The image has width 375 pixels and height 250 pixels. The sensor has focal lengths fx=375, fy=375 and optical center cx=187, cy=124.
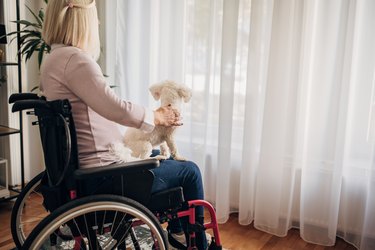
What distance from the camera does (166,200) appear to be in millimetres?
1417

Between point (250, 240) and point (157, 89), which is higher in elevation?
point (157, 89)

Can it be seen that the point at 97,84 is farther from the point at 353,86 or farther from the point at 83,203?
the point at 353,86

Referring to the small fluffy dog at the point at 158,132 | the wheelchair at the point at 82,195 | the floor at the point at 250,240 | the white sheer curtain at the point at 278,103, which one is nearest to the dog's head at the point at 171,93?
the small fluffy dog at the point at 158,132

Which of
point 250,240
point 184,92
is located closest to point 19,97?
point 184,92

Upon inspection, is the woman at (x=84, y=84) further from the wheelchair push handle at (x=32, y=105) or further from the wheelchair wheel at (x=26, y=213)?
the wheelchair wheel at (x=26, y=213)

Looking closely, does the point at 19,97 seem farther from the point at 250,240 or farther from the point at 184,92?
the point at 250,240

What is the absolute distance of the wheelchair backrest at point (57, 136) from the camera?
3.84ft

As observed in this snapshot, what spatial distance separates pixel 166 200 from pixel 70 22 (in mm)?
730

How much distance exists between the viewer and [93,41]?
1.36 m

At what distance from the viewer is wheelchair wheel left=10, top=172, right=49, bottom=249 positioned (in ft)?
5.23

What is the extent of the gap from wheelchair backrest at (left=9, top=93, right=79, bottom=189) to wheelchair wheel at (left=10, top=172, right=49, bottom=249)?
0.34 metres

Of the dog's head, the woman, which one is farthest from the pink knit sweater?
the dog's head

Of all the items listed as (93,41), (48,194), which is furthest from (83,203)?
(93,41)

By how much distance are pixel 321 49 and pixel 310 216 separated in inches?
36.7
